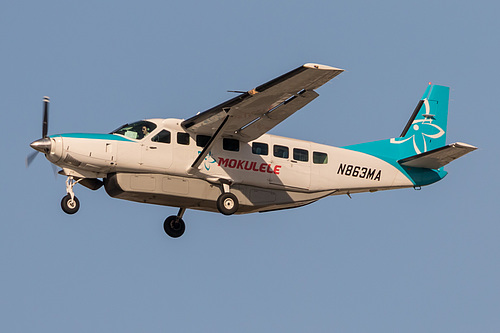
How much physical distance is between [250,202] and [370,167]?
12.8ft

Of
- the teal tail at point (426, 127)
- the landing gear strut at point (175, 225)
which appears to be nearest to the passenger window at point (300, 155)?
the teal tail at point (426, 127)

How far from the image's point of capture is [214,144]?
22.6 meters

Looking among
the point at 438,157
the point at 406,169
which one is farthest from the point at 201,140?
the point at 438,157

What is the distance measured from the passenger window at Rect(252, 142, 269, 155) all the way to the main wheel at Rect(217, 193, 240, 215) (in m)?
1.37

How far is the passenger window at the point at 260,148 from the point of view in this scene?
Answer: 23.3 meters

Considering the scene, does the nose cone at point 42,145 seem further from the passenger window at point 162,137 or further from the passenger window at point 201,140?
the passenger window at point 201,140

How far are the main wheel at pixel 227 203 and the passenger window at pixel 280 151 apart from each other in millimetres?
1740

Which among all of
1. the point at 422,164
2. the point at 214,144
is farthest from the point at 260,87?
the point at 422,164

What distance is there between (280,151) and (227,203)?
215 centimetres

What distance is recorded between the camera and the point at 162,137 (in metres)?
22.3

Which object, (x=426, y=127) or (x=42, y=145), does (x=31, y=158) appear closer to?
(x=42, y=145)

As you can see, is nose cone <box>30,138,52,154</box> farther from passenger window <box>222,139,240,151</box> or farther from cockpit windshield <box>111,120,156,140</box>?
passenger window <box>222,139,240,151</box>

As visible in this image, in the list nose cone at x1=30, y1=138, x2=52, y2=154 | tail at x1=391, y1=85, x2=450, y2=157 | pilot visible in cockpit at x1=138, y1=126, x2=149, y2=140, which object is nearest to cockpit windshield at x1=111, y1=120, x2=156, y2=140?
pilot visible in cockpit at x1=138, y1=126, x2=149, y2=140

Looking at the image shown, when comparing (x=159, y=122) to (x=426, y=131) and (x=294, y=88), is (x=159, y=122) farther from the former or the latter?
(x=426, y=131)
